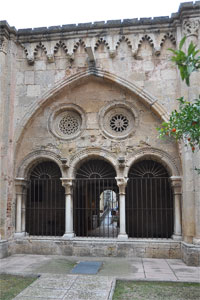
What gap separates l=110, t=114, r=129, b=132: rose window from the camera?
9.48m

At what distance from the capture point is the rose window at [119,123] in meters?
9.48

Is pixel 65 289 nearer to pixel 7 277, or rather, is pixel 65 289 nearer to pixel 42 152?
pixel 7 277

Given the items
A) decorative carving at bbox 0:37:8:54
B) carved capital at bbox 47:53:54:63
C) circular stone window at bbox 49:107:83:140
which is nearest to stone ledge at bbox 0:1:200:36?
decorative carving at bbox 0:37:8:54

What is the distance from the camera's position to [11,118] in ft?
30.7

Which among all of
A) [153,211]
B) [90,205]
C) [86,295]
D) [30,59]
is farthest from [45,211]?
[86,295]

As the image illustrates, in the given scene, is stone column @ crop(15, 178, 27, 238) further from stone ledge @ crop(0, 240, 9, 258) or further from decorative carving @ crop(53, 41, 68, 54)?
decorative carving @ crop(53, 41, 68, 54)

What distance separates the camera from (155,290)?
564 centimetres

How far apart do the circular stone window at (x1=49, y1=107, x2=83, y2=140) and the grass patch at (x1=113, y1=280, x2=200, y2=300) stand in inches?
192

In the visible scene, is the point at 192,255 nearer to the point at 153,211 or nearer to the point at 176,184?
the point at 176,184

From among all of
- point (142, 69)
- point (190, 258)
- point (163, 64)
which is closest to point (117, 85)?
point (142, 69)

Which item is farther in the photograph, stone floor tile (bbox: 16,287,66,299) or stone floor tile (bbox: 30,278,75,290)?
stone floor tile (bbox: 30,278,75,290)

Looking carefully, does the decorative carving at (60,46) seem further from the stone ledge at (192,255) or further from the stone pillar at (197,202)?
the stone ledge at (192,255)

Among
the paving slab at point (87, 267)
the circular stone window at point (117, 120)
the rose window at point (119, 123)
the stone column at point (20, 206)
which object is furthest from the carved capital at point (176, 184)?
the stone column at point (20, 206)

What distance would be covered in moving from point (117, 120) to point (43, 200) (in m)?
4.19
